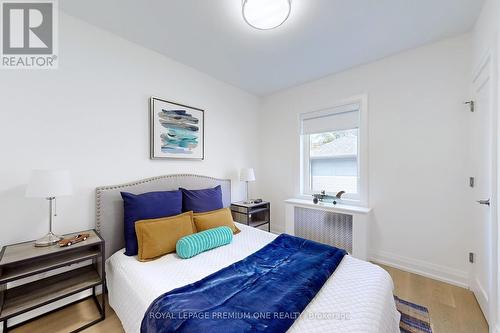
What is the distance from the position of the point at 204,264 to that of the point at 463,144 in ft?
8.86

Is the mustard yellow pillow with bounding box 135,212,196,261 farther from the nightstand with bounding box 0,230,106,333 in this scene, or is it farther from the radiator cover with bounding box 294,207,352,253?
the radiator cover with bounding box 294,207,352,253

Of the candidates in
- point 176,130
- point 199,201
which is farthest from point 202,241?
point 176,130

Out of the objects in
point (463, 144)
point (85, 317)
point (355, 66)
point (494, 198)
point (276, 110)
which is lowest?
point (85, 317)

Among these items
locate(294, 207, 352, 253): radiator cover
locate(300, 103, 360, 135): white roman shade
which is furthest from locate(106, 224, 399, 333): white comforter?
locate(300, 103, 360, 135): white roman shade

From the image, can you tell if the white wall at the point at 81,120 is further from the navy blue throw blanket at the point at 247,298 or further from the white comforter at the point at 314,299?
the navy blue throw blanket at the point at 247,298

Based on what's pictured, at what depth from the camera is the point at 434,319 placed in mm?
1608

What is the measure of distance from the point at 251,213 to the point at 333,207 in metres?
1.16

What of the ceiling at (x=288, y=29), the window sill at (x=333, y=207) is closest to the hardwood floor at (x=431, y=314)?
the window sill at (x=333, y=207)

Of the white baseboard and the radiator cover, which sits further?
the radiator cover

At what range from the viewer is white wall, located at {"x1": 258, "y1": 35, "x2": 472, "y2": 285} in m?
2.07

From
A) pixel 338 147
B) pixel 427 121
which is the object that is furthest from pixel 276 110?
pixel 427 121

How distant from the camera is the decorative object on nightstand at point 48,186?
1.43 metres

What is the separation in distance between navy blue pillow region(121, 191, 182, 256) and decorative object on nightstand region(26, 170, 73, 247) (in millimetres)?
446

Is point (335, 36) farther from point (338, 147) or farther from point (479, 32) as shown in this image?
point (338, 147)
